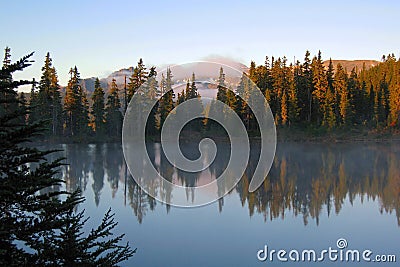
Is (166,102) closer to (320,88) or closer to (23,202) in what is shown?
(320,88)

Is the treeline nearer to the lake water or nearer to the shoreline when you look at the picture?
the shoreline

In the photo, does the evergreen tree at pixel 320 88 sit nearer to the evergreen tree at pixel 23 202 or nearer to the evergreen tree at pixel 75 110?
the evergreen tree at pixel 75 110

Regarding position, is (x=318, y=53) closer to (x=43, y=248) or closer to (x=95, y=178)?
(x=95, y=178)

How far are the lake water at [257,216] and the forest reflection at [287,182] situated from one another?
0.03m

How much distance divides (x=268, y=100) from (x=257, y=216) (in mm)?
29668

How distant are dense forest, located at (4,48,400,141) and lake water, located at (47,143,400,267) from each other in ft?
60.2

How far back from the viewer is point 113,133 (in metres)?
35.9

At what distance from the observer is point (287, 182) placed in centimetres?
1474

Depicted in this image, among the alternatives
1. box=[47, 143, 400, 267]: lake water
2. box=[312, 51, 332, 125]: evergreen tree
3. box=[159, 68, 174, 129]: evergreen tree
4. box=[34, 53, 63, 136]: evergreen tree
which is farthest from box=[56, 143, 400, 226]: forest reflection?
box=[312, 51, 332, 125]: evergreen tree

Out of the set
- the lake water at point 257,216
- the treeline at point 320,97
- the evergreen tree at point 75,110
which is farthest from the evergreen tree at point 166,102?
the lake water at point 257,216

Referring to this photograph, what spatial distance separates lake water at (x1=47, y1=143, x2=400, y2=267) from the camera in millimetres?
7301

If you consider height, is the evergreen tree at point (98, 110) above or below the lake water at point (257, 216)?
above

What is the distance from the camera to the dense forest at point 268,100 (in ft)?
115

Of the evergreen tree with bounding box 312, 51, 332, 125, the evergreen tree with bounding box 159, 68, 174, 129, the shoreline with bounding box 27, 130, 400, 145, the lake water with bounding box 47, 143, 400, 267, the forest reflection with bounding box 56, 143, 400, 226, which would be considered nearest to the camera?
the lake water with bounding box 47, 143, 400, 267
